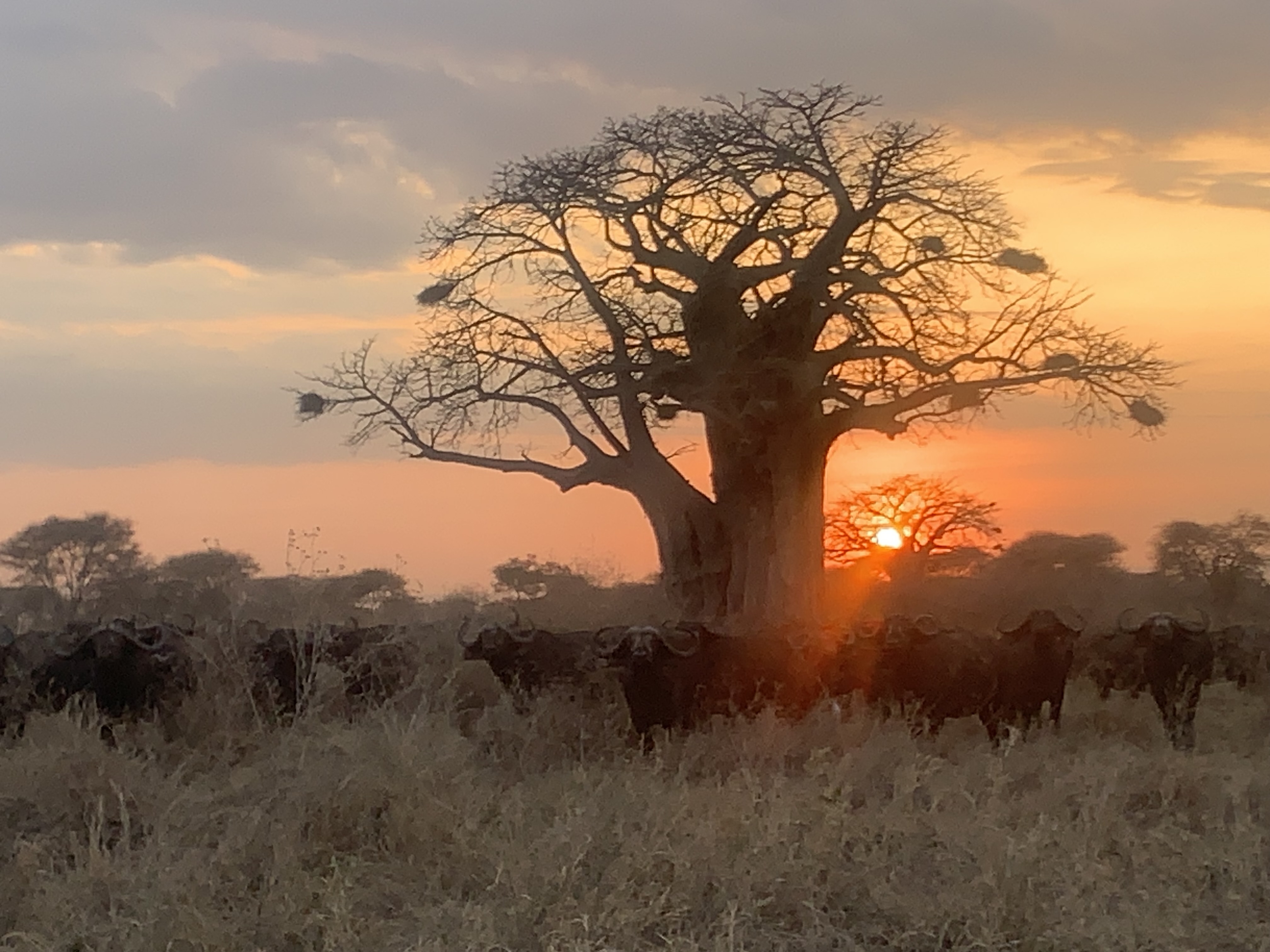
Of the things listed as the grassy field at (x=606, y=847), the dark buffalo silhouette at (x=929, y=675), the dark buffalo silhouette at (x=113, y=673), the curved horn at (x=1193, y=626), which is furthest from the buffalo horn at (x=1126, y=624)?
the dark buffalo silhouette at (x=113, y=673)

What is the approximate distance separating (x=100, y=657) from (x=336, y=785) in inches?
180

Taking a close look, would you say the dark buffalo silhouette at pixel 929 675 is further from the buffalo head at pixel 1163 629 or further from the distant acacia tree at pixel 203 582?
the distant acacia tree at pixel 203 582

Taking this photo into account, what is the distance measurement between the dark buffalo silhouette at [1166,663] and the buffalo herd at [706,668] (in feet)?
0.04

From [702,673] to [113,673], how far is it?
4673 mm

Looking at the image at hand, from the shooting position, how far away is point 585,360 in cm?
1806

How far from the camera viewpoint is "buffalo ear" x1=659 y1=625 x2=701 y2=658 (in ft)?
34.4

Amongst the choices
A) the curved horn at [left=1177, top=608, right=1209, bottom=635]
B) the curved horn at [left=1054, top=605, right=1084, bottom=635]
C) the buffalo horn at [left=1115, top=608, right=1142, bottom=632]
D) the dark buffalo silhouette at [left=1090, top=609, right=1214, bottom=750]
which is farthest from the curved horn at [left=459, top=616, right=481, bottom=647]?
the curved horn at [left=1054, top=605, right=1084, bottom=635]

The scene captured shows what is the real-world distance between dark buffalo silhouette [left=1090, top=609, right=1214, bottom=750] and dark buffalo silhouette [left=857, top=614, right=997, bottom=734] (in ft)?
4.19

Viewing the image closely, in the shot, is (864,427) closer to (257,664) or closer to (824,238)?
(824,238)

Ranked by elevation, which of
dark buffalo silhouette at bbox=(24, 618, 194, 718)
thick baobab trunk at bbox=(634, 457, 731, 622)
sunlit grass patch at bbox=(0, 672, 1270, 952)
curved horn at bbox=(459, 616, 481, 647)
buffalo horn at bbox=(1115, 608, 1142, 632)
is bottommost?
sunlit grass patch at bbox=(0, 672, 1270, 952)

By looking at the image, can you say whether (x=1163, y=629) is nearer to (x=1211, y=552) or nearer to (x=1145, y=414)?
(x=1145, y=414)

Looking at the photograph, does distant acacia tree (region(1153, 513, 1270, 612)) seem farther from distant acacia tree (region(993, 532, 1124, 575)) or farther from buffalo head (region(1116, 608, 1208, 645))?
buffalo head (region(1116, 608, 1208, 645))

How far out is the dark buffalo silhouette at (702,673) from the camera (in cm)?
1035

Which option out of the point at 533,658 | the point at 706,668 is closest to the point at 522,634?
the point at 533,658
